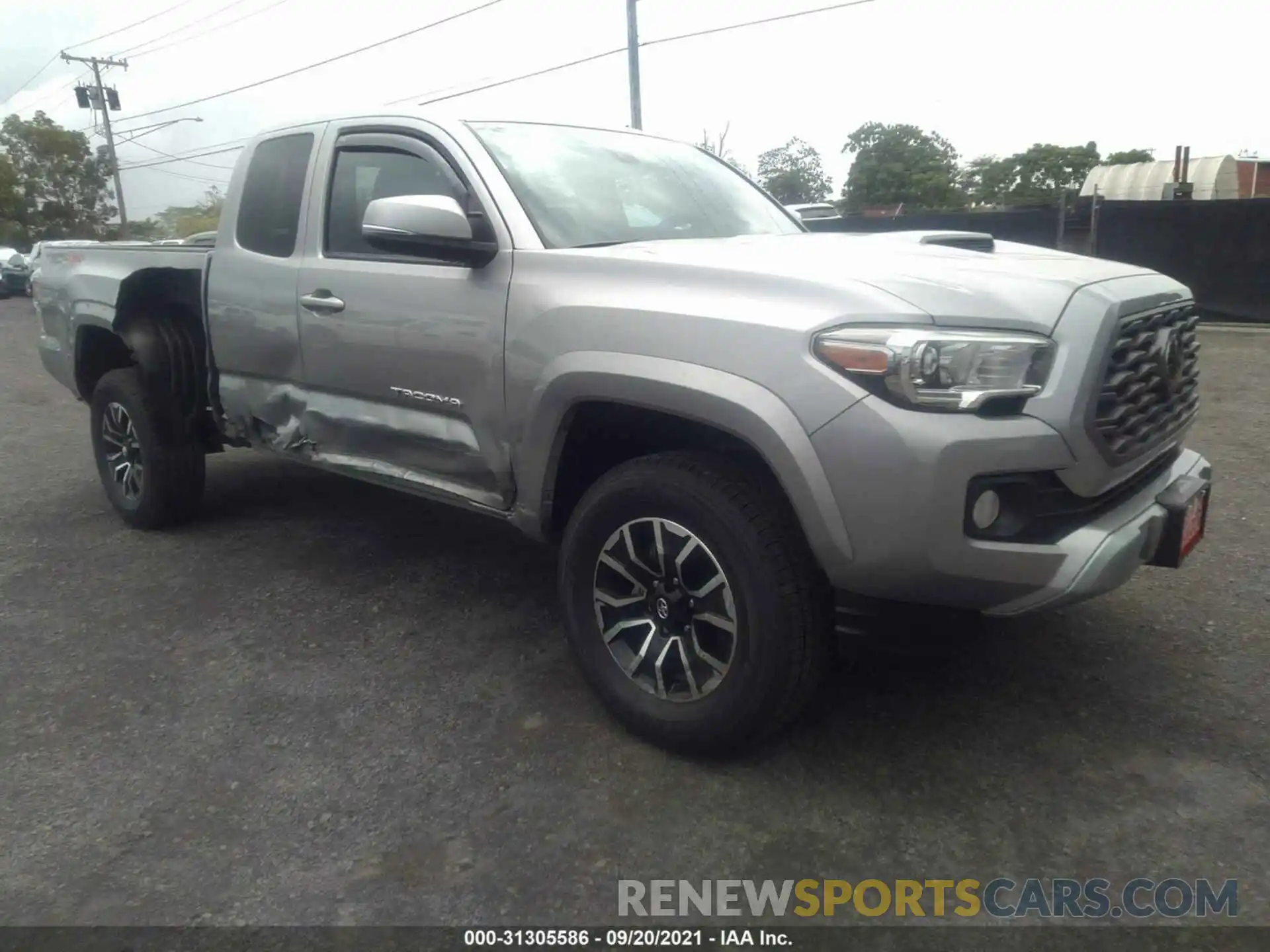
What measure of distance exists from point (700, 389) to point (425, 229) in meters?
1.09

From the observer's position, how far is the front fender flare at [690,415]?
2.50 metres

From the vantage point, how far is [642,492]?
2867 millimetres

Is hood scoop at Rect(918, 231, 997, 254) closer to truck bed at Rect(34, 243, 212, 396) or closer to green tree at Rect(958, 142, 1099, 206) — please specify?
truck bed at Rect(34, 243, 212, 396)

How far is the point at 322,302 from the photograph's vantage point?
12.8 ft

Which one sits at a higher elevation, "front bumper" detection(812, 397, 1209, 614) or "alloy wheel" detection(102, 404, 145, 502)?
"front bumper" detection(812, 397, 1209, 614)

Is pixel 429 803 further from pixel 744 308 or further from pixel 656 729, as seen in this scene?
pixel 744 308

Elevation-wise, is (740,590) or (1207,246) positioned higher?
(1207,246)

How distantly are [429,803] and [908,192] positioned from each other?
3187 cm

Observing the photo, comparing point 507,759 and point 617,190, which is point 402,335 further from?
point 507,759

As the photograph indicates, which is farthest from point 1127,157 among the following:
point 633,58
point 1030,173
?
point 633,58

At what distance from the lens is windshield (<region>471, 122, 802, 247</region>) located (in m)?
3.46

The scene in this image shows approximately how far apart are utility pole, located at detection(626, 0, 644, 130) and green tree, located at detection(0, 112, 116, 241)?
51361mm

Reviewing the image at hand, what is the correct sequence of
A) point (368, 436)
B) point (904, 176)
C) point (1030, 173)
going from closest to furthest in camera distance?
point (368, 436) → point (904, 176) → point (1030, 173)

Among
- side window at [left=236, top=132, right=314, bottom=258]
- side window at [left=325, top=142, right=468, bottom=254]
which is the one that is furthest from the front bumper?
side window at [left=236, top=132, right=314, bottom=258]
